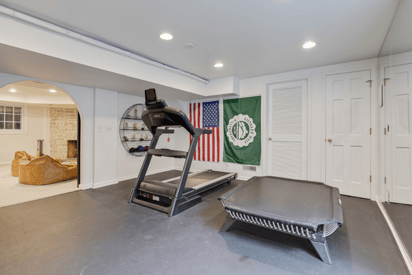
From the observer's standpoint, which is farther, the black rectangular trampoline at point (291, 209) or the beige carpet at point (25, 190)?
the beige carpet at point (25, 190)

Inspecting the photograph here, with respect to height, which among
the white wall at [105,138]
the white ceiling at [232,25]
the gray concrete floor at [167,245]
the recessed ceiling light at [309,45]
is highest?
the recessed ceiling light at [309,45]

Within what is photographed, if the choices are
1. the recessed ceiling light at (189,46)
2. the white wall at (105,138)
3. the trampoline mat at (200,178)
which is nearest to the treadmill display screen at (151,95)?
the recessed ceiling light at (189,46)

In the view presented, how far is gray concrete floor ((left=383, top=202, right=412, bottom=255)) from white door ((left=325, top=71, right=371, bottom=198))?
1385mm

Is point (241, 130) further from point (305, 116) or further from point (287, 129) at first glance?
point (305, 116)

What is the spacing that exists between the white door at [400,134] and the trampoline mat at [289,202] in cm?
58

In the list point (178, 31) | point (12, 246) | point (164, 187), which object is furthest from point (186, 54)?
point (12, 246)

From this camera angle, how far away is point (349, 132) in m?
3.71

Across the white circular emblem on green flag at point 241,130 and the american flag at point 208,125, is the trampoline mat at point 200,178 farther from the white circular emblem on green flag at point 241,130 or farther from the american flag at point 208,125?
the white circular emblem on green flag at point 241,130

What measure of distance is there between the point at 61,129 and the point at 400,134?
399 inches

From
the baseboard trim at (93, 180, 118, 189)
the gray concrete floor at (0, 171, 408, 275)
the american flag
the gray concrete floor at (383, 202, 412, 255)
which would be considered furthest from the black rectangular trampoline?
the baseboard trim at (93, 180, 118, 189)

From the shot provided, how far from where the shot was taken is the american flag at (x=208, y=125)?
536cm

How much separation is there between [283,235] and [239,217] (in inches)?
23.3

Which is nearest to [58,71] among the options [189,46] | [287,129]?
[189,46]

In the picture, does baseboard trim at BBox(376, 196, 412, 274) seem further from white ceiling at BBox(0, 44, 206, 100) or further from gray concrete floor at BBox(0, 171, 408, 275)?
white ceiling at BBox(0, 44, 206, 100)
